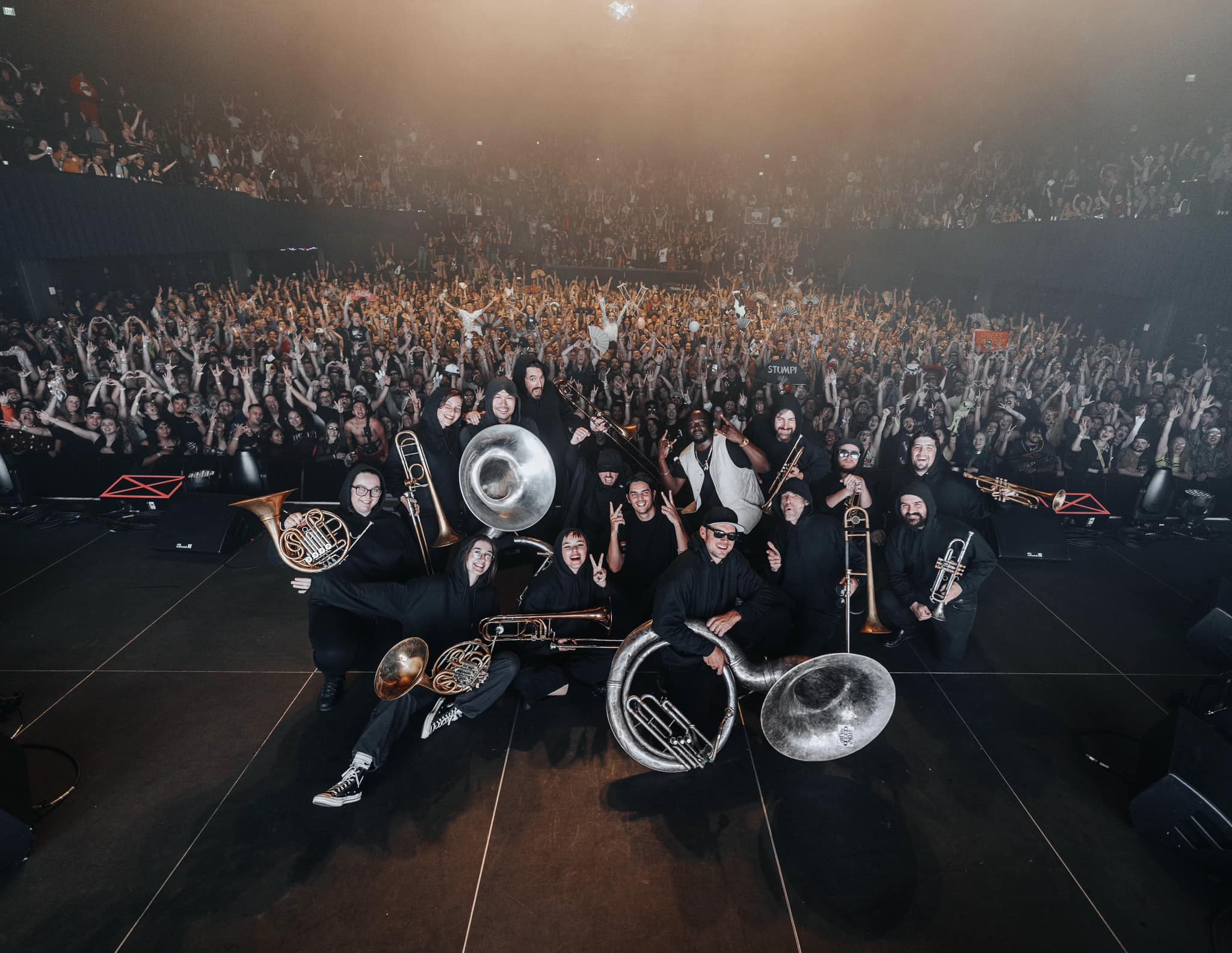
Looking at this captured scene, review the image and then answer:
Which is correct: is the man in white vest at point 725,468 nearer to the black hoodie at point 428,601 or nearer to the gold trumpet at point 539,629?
the gold trumpet at point 539,629

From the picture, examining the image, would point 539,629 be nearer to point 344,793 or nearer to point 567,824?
point 567,824

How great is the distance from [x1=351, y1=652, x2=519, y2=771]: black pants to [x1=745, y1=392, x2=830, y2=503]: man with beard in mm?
3141

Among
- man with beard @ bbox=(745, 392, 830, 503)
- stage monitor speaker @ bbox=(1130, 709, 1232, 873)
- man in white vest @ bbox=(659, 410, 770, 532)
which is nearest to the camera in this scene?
stage monitor speaker @ bbox=(1130, 709, 1232, 873)

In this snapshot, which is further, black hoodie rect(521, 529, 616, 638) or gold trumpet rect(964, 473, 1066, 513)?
gold trumpet rect(964, 473, 1066, 513)

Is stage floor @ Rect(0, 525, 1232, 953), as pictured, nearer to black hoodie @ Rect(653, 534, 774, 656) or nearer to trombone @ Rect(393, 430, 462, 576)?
black hoodie @ Rect(653, 534, 774, 656)

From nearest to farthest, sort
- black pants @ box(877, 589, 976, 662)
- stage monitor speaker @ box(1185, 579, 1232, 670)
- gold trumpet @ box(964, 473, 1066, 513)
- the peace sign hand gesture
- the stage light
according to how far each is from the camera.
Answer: the peace sign hand gesture, black pants @ box(877, 589, 976, 662), stage monitor speaker @ box(1185, 579, 1232, 670), gold trumpet @ box(964, 473, 1066, 513), the stage light

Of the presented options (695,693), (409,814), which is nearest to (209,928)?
(409,814)

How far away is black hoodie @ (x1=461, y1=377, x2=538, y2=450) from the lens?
17.6 ft

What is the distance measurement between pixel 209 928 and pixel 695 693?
9.82 feet

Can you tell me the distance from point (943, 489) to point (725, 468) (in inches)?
79.9

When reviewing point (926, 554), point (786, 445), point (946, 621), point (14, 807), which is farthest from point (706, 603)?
point (14, 807)

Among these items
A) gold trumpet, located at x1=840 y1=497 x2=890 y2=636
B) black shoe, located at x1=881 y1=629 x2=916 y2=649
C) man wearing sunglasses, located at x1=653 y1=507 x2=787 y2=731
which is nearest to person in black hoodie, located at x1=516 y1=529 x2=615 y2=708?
man wearing sunglasses, located at x1=653 y1=507 x2=787 y2=731

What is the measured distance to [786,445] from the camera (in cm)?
573

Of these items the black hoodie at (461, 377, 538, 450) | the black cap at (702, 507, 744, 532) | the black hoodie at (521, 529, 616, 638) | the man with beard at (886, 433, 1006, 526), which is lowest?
the black hoodie at (521, 529, 616, 638)
